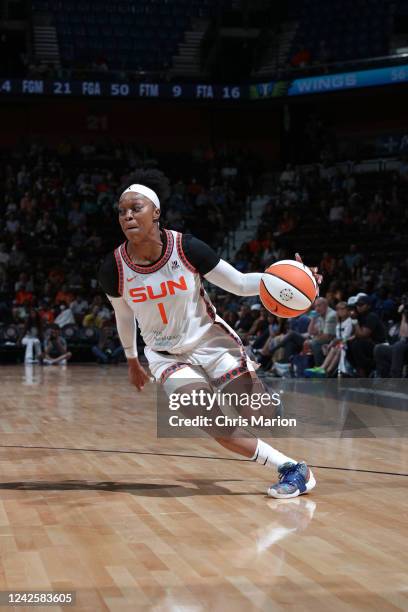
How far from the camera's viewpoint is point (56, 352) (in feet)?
60.1

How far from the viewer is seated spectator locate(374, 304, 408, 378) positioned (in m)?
11.2

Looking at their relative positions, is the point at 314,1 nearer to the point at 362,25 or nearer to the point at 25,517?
the point at 362,25

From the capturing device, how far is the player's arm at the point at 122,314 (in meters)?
5.24

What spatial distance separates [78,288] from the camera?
2047 cm

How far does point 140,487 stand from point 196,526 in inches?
44.1

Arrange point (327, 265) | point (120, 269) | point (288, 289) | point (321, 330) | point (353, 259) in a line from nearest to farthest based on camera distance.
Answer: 1. point (288, 289)
2. point (120, 269)
3. point (321, 330)
4. point (327, 265)
5. point (353, 259)

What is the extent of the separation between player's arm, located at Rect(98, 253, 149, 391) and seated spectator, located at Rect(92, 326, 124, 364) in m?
13.2

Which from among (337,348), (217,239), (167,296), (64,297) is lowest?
(337,348)

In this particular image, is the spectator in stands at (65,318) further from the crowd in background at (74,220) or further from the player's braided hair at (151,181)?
the player's braided hair at (151,181)

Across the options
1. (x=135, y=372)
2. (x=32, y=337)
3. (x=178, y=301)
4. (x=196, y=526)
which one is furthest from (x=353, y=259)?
(x=196, y=526)

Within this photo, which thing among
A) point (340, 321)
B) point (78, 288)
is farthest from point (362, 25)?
point (340, 321)

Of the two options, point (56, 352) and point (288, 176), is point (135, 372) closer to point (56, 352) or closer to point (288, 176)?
point (56, 352)

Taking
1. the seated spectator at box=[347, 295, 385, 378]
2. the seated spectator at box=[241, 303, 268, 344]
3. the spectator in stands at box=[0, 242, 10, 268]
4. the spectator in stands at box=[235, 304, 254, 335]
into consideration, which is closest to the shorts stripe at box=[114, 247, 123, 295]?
the seated spectator at box=[347, 295, 385, 378]

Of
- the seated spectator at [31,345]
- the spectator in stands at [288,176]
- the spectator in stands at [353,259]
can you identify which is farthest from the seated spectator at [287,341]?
the spectator in stands at [288,176]
